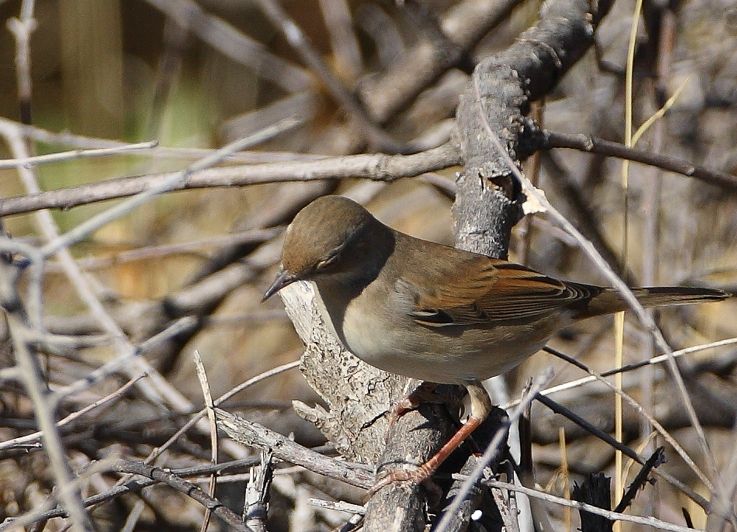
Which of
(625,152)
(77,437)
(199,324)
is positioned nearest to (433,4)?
(199,324)

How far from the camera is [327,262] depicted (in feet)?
11.4

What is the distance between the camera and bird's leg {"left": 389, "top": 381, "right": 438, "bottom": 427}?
3234mm

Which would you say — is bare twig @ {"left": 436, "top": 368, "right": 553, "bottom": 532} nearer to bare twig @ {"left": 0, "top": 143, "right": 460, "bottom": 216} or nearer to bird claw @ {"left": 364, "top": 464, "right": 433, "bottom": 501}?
bird claw @ {"left": 364, "top": 464, "right": 433, "bottom": 501}

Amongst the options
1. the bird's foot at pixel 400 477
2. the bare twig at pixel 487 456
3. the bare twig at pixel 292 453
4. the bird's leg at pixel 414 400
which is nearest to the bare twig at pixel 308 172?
the bird's leg at pixel 414 400

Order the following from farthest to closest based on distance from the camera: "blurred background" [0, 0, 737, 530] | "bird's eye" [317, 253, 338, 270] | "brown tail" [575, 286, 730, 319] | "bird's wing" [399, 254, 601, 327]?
"blurred background" [0, 0, 737, 530] < "brown tail" [575, 286, 730, 319] < "bird's wing" [399, 254, 601, 327] < "bird's eye" [317, 253, 338, 270]

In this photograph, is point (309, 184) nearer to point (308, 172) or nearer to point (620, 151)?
point (308, 172)

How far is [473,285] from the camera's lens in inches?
150

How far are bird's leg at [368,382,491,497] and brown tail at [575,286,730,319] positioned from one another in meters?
0.89

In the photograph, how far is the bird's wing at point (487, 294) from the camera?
3711 mm

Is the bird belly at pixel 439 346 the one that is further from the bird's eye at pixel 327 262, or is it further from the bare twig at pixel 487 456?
the bare twig at pixel 487 456

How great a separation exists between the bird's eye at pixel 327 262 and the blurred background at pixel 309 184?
3.35ft

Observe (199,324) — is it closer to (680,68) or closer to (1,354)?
(1,354)

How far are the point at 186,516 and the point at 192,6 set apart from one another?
4484 mm

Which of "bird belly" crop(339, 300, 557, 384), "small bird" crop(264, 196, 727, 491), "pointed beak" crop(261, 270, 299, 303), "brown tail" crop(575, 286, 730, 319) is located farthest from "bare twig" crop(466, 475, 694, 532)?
"brown tail" crop(575, 286, 730, 319)
